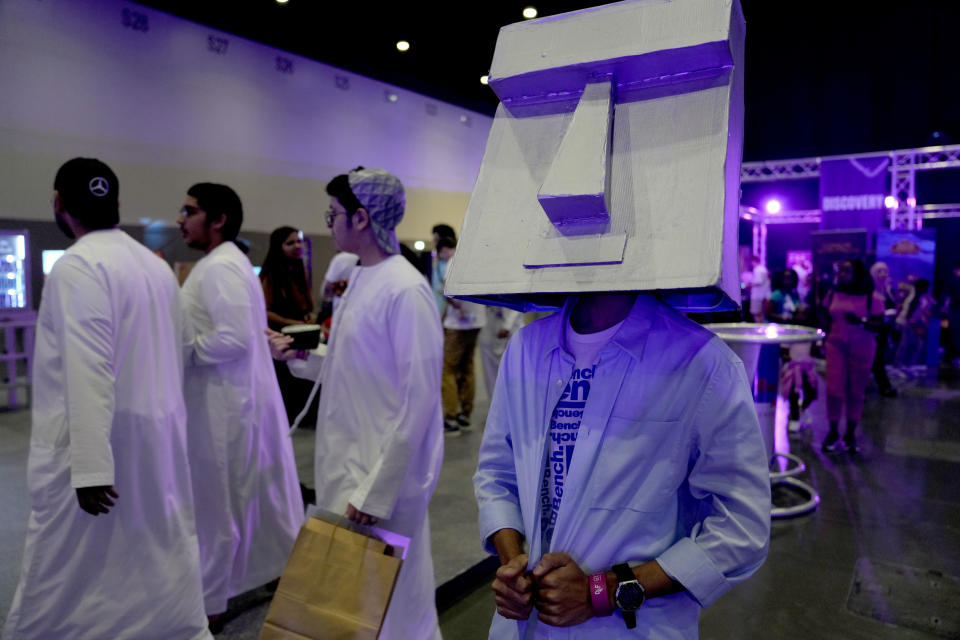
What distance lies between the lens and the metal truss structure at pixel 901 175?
1282cm

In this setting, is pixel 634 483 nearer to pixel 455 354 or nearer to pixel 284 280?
pixel 284 280

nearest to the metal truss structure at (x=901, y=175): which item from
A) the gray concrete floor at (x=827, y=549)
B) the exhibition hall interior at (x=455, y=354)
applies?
the exhibition hall interior at (x=455, y=354)

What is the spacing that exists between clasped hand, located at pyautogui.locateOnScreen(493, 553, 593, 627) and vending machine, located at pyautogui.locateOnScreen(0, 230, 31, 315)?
20.1ft

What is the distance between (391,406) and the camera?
214 centimetres

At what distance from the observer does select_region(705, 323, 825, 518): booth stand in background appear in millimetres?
4133

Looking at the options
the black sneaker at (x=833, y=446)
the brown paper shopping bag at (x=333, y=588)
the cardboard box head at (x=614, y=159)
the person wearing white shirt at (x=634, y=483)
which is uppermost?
the cardboard box head at (x=614, y=159)

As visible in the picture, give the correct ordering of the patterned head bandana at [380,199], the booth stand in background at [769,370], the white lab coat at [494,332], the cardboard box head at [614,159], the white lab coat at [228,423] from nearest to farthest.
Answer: the cardboard box head at [614,159] → the patterned head bandana at [380,199] → the white lab coat at [228,423] → the booth stand in background at [769,370] → the white lab coat at [494,332]

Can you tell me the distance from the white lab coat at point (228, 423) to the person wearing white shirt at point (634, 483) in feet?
6.56

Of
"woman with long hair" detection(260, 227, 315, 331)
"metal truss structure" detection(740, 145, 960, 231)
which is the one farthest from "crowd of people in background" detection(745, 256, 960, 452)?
"woman with long hair" detection(260, 227, 315, 331)

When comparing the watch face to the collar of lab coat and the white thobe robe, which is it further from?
the white thobe robe

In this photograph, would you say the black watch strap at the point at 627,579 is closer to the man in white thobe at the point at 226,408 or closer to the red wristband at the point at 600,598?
the red wristband at the point at 600,598

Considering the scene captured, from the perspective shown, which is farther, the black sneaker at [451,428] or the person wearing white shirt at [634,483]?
the black sneaker at [451,428]

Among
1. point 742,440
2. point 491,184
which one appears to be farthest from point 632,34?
point 742,440

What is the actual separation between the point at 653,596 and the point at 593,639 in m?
0.14
